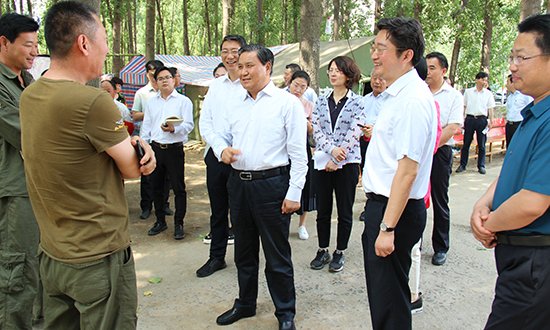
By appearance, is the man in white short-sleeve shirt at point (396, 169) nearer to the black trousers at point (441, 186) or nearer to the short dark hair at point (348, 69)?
the short dark hair at point (348, 69)

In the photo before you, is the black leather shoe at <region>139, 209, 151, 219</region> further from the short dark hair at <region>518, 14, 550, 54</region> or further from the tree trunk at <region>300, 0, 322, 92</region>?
the short dark hair at <region>518, 14, 550, 54</region>

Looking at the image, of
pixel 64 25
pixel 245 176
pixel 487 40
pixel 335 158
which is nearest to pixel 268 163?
pixel 245 176

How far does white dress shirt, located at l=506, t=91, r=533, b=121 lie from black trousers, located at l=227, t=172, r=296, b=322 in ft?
22.0

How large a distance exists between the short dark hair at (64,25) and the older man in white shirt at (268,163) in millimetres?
1364

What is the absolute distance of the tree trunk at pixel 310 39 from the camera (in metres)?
7.48

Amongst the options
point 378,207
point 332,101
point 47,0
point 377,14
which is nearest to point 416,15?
point 377,14

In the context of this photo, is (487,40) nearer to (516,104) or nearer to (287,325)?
(516,104)

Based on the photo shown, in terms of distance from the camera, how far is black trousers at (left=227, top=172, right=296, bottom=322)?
116 inches

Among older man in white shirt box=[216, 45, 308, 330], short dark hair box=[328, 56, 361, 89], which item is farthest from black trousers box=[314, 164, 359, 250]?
older man in white shirt box=[216, 45, 308, 330]

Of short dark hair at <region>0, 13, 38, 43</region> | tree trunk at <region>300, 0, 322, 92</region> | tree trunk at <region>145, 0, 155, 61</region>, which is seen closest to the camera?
short dark hair at <region>0, 13, 38, 43</region>

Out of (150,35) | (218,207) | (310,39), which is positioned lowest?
(218,207)

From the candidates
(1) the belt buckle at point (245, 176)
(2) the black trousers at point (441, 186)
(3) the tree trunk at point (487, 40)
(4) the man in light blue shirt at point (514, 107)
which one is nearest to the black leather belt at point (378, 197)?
(1) the belt buckle at point (245, 176)

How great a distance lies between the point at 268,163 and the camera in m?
2.93

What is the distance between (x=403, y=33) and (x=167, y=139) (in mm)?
3704
